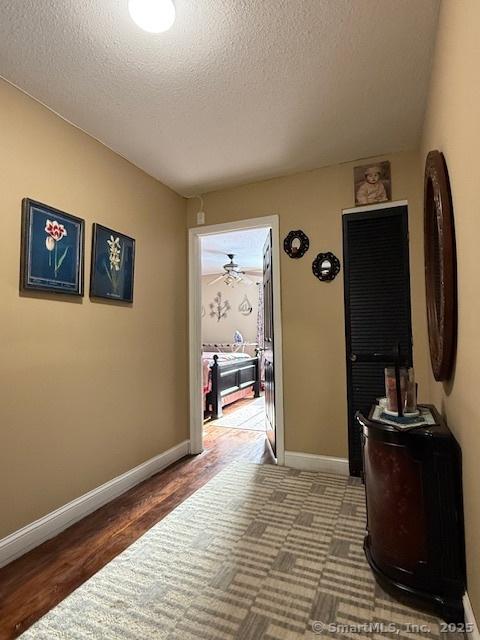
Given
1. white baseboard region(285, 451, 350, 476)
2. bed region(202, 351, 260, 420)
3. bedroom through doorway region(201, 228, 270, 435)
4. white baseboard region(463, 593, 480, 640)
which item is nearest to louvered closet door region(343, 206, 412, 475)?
white baseboard region(285, 451, 350, 476)

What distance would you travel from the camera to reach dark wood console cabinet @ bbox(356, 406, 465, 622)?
1.35 m

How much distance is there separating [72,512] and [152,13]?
2.62 meters

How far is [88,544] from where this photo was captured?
1.89 meters

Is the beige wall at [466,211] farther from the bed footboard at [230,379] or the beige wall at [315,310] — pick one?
the bed footboard at [230,379]

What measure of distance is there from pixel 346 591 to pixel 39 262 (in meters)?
2.26

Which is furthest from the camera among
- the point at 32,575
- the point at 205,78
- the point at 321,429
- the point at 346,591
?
the point at 321,429

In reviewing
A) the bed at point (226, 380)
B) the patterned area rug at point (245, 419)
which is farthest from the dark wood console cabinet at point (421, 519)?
the bed at point (226, 380)

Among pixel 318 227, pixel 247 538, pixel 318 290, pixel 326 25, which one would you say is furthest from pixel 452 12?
pixel 247 538

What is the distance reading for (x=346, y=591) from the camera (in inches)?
58.7

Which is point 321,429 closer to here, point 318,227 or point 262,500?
point 262,500

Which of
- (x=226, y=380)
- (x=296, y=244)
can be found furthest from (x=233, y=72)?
(x=226, y=380)

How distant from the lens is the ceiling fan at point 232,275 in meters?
6.05

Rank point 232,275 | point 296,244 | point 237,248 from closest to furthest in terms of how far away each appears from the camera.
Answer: point 296,244, point 237,248, point 232,275

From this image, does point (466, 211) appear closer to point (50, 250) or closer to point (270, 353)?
point (50, 250)
